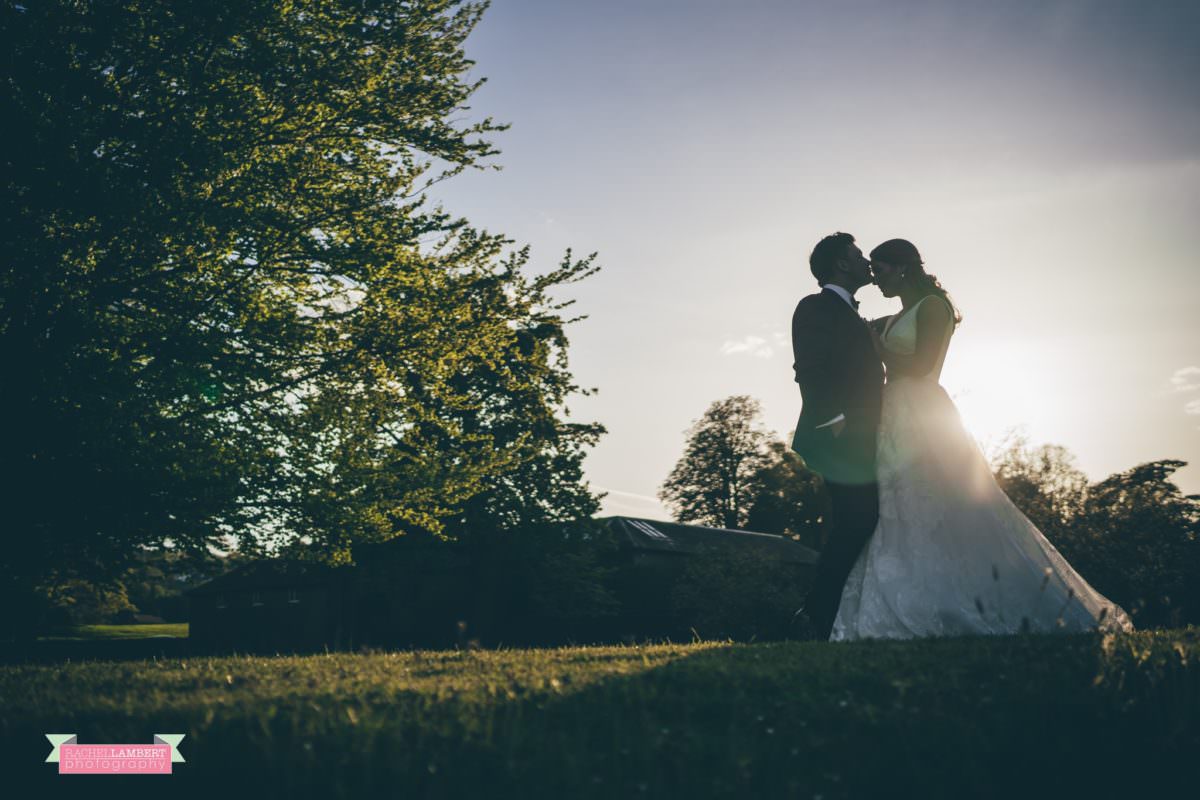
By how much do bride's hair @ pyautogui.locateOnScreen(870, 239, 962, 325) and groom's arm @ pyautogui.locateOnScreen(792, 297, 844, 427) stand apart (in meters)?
1.07

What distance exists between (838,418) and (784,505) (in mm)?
63293

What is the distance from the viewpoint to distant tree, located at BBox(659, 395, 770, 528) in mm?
68000

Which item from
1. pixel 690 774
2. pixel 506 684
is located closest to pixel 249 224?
pixel 506 684

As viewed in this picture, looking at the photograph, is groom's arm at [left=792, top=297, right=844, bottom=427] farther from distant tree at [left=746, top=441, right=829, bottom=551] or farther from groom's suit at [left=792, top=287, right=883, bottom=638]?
distant tree at [left=746, top=441, right=829, bottom=551]

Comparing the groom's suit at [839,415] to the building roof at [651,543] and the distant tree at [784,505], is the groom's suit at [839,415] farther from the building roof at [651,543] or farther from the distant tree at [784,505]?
the distant tree at [784,505]

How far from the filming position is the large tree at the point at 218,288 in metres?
8.05

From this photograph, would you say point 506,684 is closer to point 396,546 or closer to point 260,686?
point 260,686

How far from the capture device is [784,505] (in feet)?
219

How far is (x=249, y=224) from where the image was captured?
8.80 m

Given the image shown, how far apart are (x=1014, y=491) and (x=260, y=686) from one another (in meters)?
33.7

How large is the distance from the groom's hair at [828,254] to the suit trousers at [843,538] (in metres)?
1.79

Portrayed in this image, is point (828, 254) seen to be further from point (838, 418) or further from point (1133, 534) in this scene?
point (1133, 534)

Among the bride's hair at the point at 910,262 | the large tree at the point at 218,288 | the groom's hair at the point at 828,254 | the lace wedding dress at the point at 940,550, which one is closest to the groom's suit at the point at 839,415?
the lace wedding dress at the point at 940,550

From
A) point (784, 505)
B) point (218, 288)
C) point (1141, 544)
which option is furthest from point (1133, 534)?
point (784, 505)
